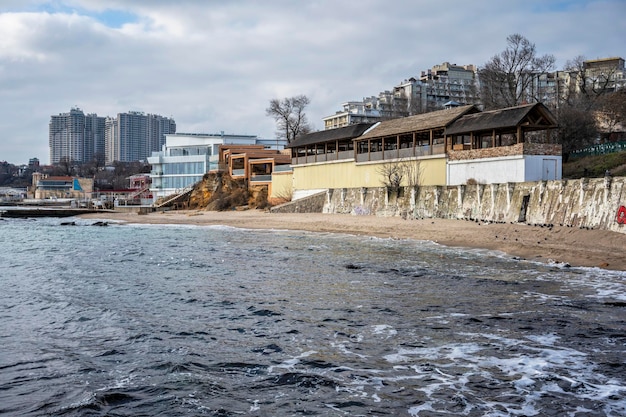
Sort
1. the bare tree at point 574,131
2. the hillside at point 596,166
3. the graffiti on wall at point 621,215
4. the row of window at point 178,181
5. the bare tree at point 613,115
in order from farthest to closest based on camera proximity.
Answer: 1. the row of window at point 178,181
2. the bare tree at point 613,115
3. the bare tree at point 574,131
4. the hillside at point 596,166
5. the graffiti on wall at point 621,215

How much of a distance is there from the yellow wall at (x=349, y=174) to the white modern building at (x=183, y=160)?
2700 cm

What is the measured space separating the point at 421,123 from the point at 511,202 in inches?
547

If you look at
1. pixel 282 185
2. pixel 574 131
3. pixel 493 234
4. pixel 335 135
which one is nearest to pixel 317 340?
pixel 493 234

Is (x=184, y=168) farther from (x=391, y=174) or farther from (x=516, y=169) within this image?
(x=516, y=169)

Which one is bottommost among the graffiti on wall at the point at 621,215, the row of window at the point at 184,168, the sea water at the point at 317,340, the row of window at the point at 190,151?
the sea water at the point at 317,340

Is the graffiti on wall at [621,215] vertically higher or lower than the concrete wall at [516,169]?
lower

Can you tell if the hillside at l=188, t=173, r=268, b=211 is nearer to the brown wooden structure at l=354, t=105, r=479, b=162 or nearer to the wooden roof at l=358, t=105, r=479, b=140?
the brown wooden structure at l=354, t=105, r=479, b=162

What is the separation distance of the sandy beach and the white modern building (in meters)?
36.2

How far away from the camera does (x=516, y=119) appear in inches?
1270

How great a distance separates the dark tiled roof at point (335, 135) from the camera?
4778 cm

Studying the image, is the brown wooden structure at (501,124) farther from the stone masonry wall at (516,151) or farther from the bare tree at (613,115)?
the bare tree at (613,115)

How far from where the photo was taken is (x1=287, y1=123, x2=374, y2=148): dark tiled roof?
47781mm

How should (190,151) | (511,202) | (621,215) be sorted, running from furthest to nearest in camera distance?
(190,151), (511,202), (621,215)

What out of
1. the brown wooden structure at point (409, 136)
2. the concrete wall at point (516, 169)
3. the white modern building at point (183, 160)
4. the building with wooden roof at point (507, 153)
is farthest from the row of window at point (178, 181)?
the concrete wall at point (516, 169)
